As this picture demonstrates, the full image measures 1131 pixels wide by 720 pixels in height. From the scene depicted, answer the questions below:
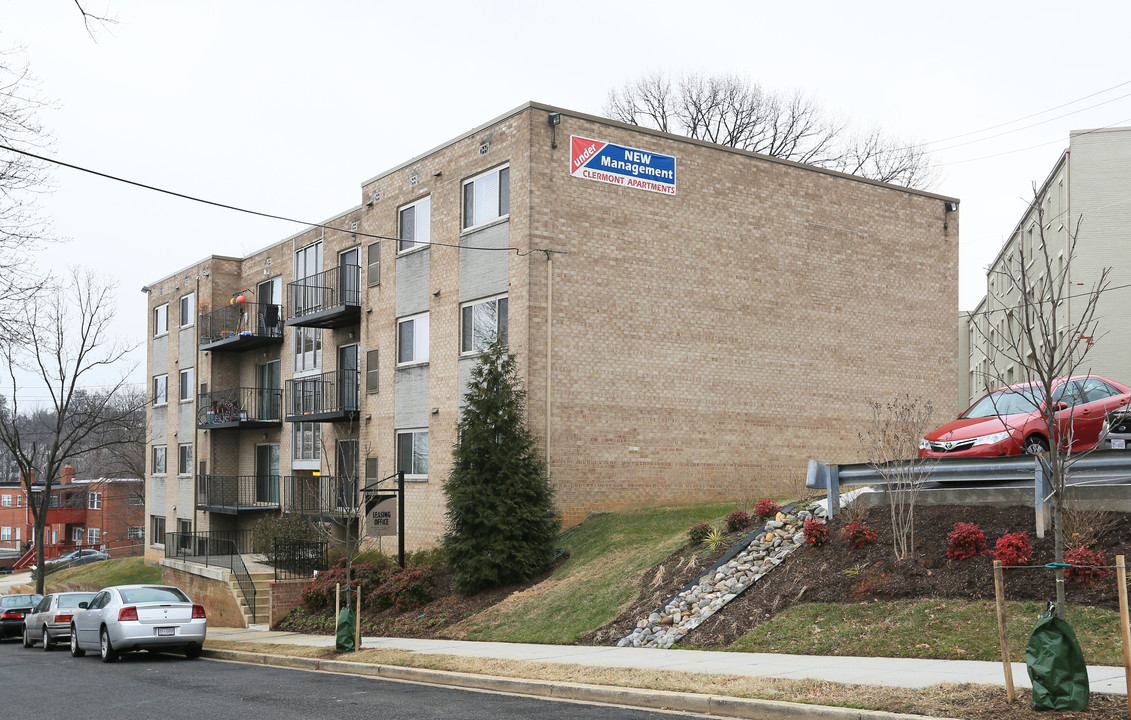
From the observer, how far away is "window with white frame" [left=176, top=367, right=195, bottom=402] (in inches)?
Answer: 1657

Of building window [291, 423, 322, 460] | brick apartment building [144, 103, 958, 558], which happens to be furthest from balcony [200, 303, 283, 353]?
brick apartment building [144, 103, 958, 558]

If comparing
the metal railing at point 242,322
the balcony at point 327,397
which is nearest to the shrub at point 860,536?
the balcony at point 327,397

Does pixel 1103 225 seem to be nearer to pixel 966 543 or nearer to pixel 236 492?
pixel 966 543

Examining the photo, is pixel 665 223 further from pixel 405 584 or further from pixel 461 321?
pixel 405 584

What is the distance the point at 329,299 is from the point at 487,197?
30.3ft

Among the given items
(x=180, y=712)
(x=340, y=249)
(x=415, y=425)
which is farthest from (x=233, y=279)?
(x=180, y=712)

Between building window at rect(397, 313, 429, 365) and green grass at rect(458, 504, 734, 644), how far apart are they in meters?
7.19

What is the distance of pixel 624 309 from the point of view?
79.1 ft

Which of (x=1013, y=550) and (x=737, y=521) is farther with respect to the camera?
(x=737, y=521)

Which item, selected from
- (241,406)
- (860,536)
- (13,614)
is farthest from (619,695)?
(241,406)

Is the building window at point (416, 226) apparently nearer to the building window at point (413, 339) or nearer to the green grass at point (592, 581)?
the building window at point (413, 339)

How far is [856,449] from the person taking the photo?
90.7ft

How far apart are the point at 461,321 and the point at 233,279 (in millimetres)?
18123

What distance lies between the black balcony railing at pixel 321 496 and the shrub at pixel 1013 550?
46.5ft
